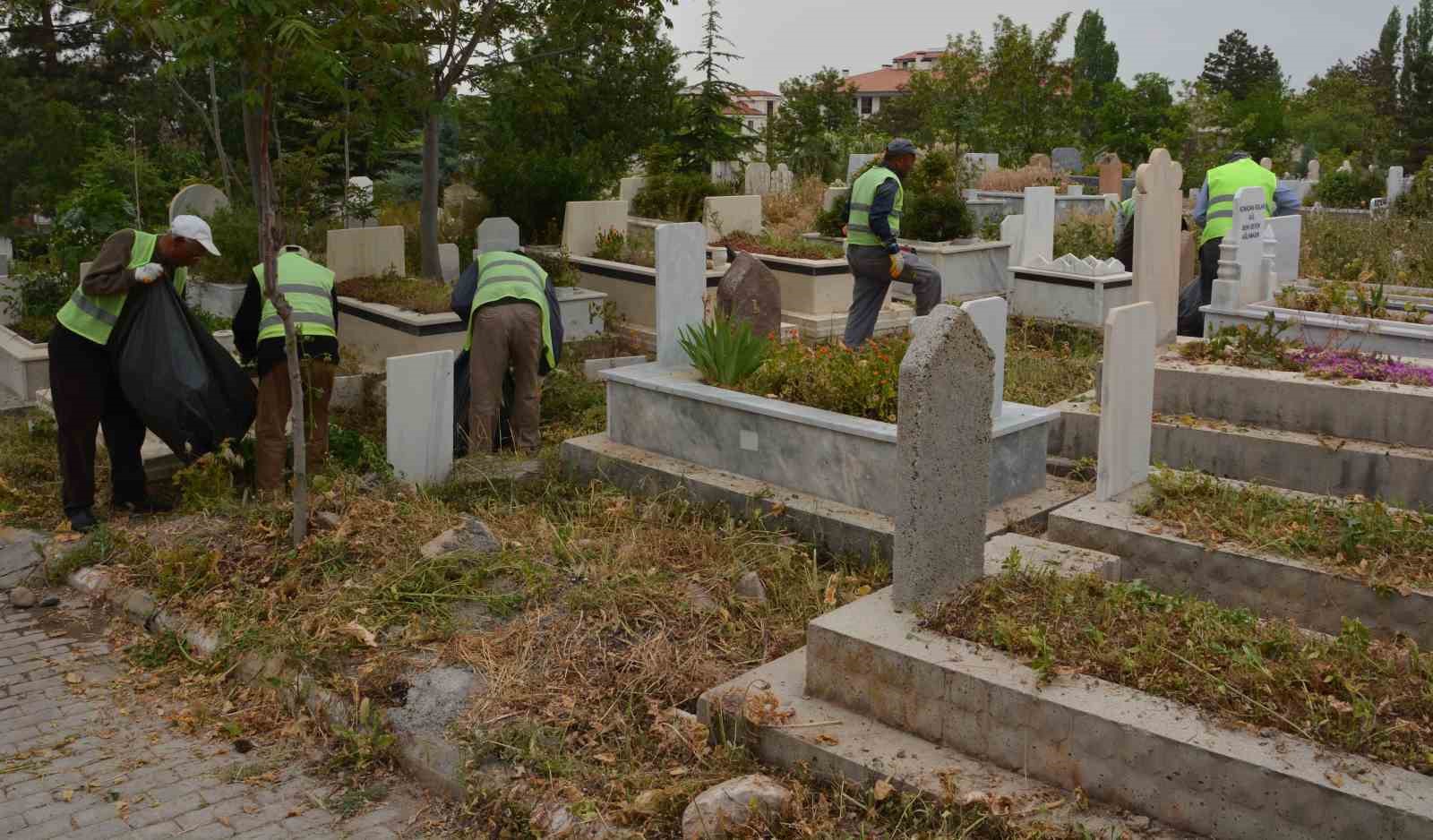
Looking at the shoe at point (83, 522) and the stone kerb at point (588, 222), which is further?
the stone kerb at point (588, 222)

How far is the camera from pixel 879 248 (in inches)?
434

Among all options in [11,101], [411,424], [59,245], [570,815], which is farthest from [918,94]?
[570,815]

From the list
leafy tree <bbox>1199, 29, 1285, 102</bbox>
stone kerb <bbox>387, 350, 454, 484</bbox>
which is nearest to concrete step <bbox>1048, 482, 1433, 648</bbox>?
stone kerb <bbox>387, 350, 454, 484</bbox>

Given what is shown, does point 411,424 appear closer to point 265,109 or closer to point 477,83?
point 265,109

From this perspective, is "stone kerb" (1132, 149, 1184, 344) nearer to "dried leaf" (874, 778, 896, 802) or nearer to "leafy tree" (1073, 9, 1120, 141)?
"dried leaf" (874, 778, 896, 802)

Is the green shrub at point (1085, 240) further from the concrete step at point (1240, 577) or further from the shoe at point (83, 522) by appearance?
the shoe at point (83, 522)

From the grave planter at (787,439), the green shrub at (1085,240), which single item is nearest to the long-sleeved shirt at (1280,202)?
the green shrub at (1085,240)

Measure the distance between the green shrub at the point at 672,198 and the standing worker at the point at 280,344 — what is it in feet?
25.9

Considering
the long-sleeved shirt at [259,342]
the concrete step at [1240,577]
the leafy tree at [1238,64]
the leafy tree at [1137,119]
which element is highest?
the leafy tree at [1238,64]

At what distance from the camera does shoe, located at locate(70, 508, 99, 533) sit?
7.57 metres

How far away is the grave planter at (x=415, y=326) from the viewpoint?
1112 cm

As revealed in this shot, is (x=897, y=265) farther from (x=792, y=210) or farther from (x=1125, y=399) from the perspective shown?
(x=792, y=210)

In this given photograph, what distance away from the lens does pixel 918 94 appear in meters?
51.5

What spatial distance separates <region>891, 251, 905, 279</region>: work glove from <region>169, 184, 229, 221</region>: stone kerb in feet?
21.8
